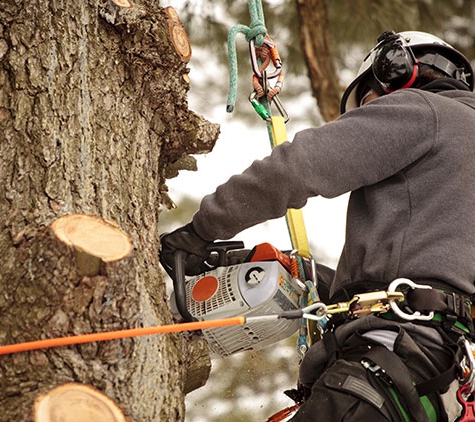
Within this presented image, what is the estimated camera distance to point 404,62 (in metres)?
1.94

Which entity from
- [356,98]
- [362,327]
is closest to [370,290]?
[362,327]

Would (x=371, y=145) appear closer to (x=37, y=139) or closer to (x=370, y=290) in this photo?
(x=370, y=290)

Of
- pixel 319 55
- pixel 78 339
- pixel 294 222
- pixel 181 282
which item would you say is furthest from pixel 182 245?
pixel 319 55

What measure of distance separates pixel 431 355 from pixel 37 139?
1.08 meters

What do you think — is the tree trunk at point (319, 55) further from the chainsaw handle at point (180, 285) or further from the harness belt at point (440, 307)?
the harness belt at point (440, 307)

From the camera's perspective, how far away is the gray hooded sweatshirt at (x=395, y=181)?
1.69 meters

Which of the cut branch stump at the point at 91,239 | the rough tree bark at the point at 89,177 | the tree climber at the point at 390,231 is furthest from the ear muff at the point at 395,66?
the cut branch stump at the point at 91,239

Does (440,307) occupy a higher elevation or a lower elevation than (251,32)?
lower

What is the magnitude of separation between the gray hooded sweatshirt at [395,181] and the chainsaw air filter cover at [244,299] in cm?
21

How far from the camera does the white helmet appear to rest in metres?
1.95

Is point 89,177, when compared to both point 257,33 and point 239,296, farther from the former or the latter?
point 257,33

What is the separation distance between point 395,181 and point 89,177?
2.62ft

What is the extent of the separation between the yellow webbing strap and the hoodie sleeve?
0.34 m

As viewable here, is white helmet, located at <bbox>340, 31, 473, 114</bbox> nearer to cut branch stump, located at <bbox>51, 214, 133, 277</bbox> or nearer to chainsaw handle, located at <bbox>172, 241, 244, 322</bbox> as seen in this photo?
chainsaw handle, located at <bbox>172, 241, 244, 322</bbox>
